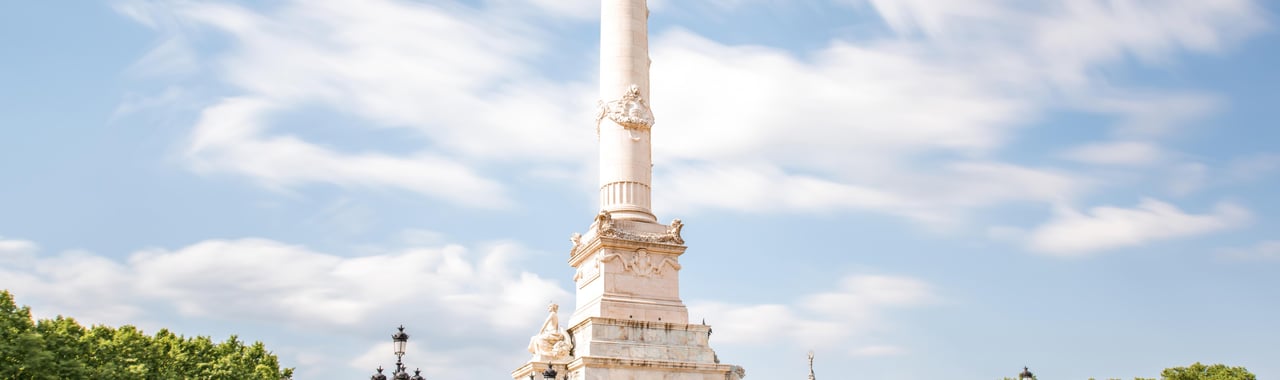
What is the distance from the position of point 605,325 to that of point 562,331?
1670mm

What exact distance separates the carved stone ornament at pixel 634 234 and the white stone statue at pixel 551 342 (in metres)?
2.74

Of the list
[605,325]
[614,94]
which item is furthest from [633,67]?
[605,325]

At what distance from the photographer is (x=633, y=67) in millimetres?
36375

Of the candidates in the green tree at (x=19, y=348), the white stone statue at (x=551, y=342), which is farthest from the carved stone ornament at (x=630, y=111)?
the green tree at (x=19, y=348)

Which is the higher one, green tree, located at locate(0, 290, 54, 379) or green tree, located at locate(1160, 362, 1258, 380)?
green tree, located at locate(1160, 362, 1258, 380)

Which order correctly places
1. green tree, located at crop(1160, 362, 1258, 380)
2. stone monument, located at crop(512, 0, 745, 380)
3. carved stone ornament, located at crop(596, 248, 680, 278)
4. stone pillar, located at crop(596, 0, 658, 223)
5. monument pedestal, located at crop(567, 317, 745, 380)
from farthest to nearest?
1. green tree, located at crop(1160, 362, 1258, 380)
2. stone pillar, located at crop(596, 0, 658, 223)
3. carved stone ornament, located at crop(596, 248, 680, 278)
4. stone monument, located at crop(512, 0, 745, 380)
5. monument pedestal, located at crop(567, 317, 745, 380)

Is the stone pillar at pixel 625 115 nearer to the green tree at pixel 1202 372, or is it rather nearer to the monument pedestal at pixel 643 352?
the monument pedestal at pixel 643 352

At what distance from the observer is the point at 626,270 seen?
1335 inches

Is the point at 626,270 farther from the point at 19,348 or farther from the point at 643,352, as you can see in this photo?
the point at 19,348

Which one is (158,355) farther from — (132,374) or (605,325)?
(605,325)

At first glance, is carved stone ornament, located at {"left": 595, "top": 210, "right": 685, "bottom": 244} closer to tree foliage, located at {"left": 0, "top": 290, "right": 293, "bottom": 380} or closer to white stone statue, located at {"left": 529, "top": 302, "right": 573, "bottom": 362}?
white stone statue, located at {"left": 529, "top": 302, "right": 573, "bottom": 362}

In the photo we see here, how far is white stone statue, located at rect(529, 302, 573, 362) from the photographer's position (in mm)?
32812

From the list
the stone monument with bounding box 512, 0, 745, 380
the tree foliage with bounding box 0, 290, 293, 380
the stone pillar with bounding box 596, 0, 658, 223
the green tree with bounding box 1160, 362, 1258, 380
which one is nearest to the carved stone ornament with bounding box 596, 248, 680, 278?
the stone monument with bounding box 512, 0, 745, 380

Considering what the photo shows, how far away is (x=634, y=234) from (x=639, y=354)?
376cm
